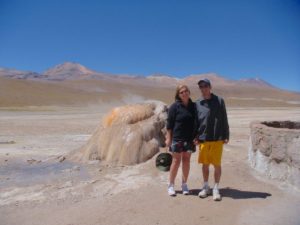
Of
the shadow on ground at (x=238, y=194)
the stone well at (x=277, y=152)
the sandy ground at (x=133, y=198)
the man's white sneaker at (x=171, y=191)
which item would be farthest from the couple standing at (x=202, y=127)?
the stone well at (x=277, y=152)

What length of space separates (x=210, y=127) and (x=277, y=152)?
1471 mm

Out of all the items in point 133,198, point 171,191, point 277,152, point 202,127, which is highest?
point 202,127

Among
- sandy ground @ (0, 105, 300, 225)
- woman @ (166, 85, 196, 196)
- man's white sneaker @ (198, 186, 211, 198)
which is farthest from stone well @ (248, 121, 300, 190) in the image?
woman @ (166, 85, 196, 196)

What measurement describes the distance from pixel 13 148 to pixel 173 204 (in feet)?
25.1

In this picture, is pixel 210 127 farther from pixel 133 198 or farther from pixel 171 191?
pixel 133 198

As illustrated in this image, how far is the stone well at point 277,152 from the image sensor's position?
5.83 metres

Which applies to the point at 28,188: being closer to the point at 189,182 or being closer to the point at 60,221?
the point at 60,221

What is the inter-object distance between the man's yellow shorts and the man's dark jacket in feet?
0.27

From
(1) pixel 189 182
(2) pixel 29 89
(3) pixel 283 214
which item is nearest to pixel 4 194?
(1) pixel 189 182

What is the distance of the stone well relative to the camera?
5828 mm

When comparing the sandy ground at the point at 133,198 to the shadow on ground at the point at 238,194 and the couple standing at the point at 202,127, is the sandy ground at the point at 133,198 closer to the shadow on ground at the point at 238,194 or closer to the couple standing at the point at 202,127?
the shadow on ground at the point at 238,194

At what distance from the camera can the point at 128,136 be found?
837 centimetres

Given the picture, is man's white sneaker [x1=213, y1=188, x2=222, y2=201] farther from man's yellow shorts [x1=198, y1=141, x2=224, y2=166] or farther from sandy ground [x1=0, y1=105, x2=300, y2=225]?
man's yellow shorts [x1=198, y1=141, x2=224, y2=166]

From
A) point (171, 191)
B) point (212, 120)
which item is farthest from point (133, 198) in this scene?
point (212, 120)
